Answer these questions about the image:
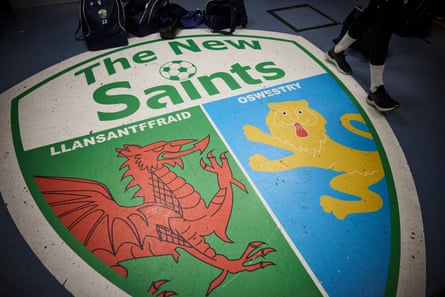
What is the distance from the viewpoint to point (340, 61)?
9.55 feet

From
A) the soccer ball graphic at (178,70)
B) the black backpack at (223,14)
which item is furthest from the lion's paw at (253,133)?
the black backpack at (223,14)

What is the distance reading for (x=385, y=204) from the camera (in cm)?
183

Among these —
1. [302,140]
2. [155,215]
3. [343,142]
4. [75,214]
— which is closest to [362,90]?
[343,142]

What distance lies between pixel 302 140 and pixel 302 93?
2.08 feet

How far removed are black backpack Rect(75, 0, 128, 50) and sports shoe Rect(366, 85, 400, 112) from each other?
103 inches

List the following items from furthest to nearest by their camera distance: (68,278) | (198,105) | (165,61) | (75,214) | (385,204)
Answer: (165,61)
(198,105)
(385,204)
(75,214)
(68,278)

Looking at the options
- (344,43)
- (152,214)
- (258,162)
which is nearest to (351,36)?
(344,43)

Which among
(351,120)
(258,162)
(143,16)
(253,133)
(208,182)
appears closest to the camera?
(208,182)

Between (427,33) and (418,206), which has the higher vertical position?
(427,33)

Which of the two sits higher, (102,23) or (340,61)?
(102,23)

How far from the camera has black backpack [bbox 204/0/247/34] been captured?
3303mm

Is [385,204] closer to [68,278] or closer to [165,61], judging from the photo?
[68,278]

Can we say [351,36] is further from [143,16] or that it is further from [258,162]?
[143,16]

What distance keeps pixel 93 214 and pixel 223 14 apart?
273 cm
